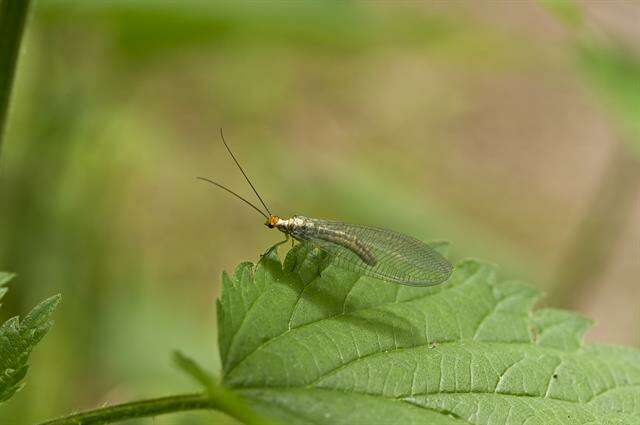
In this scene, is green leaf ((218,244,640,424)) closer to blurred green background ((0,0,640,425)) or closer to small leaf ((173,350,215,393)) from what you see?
small leaf ((173,350,215,393))

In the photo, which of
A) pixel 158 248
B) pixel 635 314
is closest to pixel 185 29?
pixel 158 248

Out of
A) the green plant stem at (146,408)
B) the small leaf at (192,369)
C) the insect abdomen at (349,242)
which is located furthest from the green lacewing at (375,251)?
the small leaf at (192,369)

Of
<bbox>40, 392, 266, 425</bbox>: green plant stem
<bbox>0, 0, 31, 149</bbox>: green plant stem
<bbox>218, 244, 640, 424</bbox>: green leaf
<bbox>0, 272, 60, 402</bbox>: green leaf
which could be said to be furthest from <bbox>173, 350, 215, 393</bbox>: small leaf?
<bbox>0, 0, 31, 149</bbox>: green plant stem

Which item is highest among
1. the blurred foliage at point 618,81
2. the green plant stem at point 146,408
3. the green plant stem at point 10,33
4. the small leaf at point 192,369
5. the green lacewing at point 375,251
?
the blurred foliage at point 618,81

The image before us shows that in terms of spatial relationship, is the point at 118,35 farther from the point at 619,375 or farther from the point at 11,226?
the point at 619,375

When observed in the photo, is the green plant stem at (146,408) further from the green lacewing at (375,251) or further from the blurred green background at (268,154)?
the blurred green background at (268,154)

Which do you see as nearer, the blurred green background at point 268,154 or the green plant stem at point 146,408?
the green plant stem at point 146,408

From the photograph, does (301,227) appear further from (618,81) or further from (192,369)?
(618,81)

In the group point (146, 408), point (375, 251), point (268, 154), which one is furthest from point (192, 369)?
point (268, 154)
